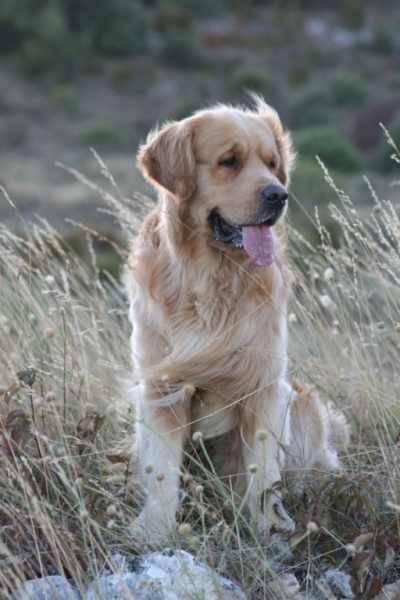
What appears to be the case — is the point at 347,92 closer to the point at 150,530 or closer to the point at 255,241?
the point at 255,241

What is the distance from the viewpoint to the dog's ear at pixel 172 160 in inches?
130

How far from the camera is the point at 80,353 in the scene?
421cm

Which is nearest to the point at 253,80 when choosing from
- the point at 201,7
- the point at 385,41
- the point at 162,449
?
the point at 385,41

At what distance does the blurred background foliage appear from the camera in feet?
104

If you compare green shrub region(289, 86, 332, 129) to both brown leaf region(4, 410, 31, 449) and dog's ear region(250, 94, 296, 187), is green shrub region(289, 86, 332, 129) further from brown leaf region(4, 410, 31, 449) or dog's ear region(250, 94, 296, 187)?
brown leaf region(4, 410, 31, 449)

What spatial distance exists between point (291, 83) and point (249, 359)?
37.2 metres

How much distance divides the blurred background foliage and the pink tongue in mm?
22203

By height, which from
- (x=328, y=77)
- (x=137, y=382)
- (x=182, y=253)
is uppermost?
(x=182, y=253)

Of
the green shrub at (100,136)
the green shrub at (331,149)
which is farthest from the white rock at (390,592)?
the green shrub at (100,136)

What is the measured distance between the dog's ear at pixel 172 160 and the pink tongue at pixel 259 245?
0.30 m

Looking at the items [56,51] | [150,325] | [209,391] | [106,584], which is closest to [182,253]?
[150,325]

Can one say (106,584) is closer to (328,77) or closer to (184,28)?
(328,77)

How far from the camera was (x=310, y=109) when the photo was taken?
1316 inches

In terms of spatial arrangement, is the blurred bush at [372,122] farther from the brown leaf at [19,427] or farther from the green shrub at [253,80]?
the brown leaf at [19,427]
